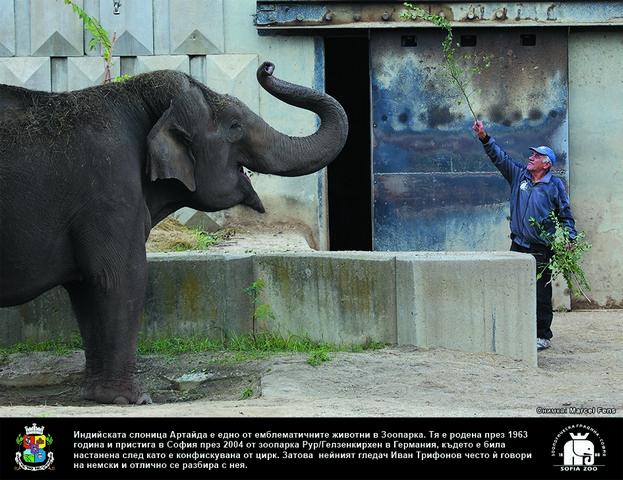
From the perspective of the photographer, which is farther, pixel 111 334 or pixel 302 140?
pixel 302 140

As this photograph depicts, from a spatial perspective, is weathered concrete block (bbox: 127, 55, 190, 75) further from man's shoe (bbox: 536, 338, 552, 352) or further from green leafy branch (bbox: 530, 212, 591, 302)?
man's shoe (bbox: 536, 338, 552, 352)

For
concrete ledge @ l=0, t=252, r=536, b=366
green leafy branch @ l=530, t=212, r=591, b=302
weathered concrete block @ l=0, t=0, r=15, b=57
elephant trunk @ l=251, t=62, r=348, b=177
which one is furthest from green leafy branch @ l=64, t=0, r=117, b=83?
green leafy branch @ l=530, t=212, r=591, b=302

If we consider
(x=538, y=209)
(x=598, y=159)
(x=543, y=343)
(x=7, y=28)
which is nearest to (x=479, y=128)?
(x=538, y=209)

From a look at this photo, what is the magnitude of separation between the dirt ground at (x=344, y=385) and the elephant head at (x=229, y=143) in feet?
4.28

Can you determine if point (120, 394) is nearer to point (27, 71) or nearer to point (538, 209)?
point (538, 209)

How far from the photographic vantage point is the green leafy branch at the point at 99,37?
34.5ft

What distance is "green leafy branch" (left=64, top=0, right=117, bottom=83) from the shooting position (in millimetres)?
10523

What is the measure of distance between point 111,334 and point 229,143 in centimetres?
156

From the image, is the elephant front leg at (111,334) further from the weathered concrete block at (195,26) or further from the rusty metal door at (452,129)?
the rusty metal door at (452,129)

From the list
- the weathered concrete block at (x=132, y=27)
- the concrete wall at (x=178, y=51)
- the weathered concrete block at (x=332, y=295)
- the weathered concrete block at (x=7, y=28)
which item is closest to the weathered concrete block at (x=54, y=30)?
the concrete wall at (x=178, y=51)

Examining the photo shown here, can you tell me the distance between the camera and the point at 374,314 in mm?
8328

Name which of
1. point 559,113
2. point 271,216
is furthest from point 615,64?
point 271,216

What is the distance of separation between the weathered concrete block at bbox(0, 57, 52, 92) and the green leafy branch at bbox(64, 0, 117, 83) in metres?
0.63

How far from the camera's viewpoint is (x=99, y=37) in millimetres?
10781
